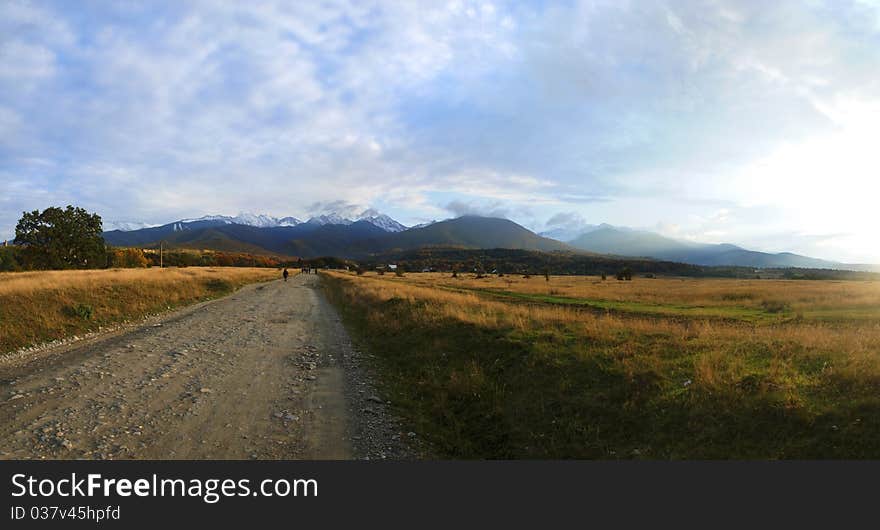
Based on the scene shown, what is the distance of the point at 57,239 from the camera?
7469 centimetres

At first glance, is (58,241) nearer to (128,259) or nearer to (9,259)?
(9,259)

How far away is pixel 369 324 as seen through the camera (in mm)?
21828

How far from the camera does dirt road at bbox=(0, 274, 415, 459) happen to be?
6.76 m

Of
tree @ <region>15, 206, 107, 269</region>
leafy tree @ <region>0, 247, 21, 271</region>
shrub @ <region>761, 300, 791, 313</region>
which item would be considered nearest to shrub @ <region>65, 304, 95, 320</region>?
shrub @ <region>761, 300, 791, 313</region>

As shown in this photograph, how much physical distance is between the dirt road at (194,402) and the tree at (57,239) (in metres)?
80.5

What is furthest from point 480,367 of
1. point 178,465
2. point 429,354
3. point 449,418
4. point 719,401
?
point 178,465

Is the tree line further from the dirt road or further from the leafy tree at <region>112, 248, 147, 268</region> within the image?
the dirt road

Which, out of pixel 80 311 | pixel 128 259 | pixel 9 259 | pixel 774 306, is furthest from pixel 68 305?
pixel 128 259

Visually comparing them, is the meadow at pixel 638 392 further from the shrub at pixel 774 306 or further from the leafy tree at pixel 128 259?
the leafy tree at pixel 128 259

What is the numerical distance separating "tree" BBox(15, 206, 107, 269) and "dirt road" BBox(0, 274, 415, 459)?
80.5m

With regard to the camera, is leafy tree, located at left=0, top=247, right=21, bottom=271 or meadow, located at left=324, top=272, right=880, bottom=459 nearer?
meadow, located at left=324, top=272, right=880, bottom=459

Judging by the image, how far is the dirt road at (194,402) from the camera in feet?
22.2

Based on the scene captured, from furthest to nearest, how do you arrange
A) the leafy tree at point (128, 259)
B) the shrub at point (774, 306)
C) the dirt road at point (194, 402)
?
1. the leafy tree at point (128, 259)
2. the shrub at point (774, 306)
3. the dirt road at point (194, 402)

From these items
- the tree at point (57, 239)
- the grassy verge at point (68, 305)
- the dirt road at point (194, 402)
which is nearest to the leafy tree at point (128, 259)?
the tree at point (57, 239)
